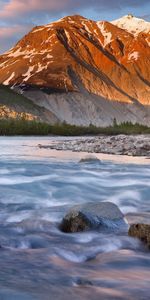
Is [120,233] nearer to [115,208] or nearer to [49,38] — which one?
[115,208]

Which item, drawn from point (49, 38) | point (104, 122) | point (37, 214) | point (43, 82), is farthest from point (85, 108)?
point (37, 214)

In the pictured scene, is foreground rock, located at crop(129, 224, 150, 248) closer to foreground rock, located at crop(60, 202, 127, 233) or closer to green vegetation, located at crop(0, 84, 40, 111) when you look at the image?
foreground rock, located at crop(60, 202, 127, 233)

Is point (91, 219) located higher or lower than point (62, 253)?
higher

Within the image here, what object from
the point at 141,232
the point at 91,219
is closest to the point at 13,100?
the point at 91,219

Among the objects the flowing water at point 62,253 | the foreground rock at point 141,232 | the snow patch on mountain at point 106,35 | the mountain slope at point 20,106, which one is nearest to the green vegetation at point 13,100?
the mountain slope at point 20,106

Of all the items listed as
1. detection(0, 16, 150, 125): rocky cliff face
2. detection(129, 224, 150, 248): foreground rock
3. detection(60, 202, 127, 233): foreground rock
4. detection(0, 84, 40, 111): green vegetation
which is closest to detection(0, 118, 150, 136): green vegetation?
detection(0, 84, 40, 111): green vegetation

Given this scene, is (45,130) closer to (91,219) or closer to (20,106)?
(20,106)

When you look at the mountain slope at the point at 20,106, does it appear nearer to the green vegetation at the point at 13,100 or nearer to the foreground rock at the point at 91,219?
the green vegetation at the point at 13,100
